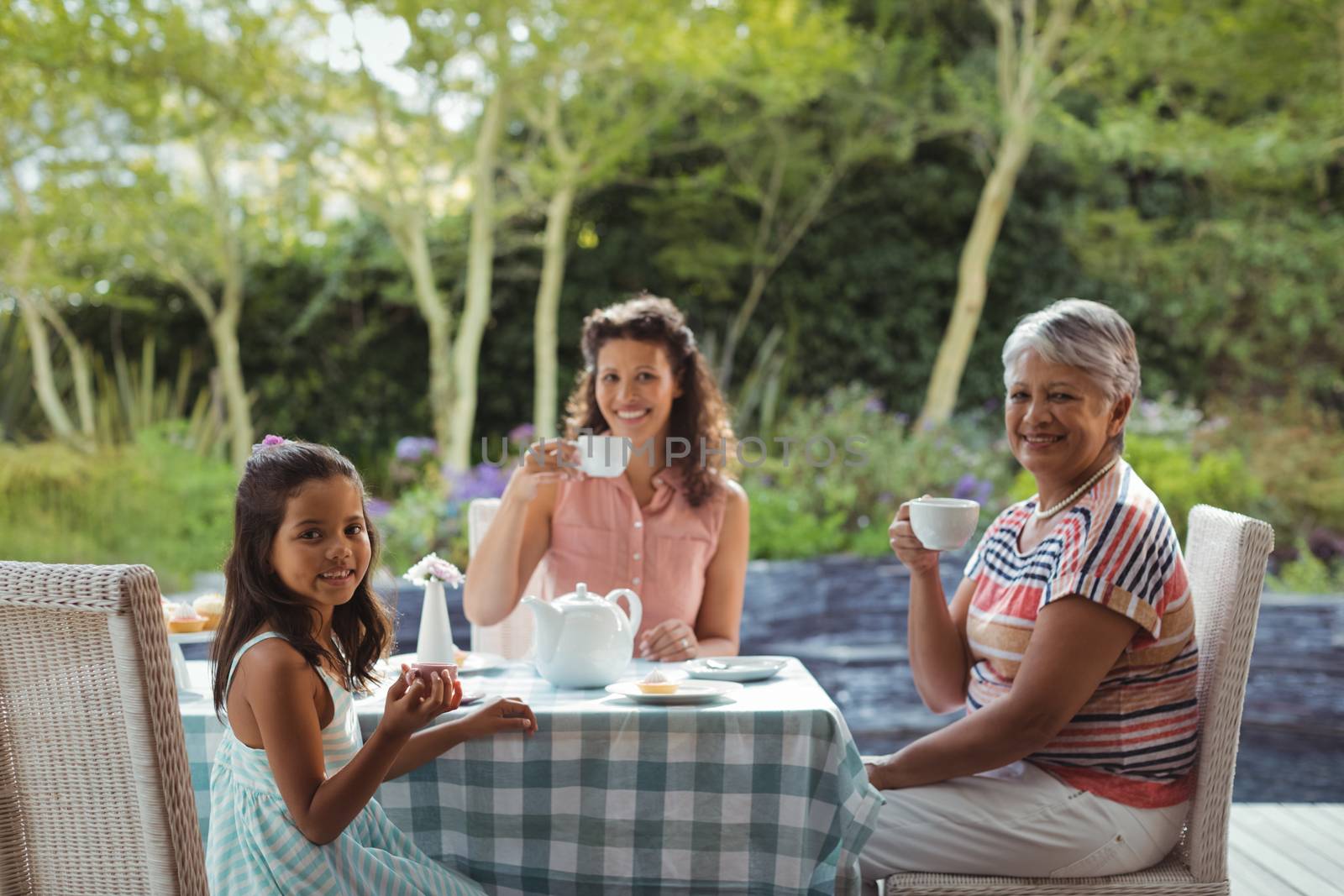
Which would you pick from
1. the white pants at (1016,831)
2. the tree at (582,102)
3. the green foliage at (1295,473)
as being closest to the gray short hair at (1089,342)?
the white pants at (1016,831)

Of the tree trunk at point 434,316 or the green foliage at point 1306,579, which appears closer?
the green foliage at point 1306,579

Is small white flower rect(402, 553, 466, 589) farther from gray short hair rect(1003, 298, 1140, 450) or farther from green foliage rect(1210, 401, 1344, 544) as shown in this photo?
green foliage rect(1210, 401, 1344, 544)

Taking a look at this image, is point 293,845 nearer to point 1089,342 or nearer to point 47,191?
point 1089,342

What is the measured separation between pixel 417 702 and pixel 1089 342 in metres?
1.14

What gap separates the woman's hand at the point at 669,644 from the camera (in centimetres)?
217

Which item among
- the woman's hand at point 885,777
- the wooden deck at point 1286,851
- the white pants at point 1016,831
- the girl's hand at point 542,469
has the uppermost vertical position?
the girl's hand at point 542,469

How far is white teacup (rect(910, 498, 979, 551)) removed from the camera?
183cm

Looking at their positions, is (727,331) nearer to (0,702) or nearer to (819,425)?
(819,425)

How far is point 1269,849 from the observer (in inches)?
124

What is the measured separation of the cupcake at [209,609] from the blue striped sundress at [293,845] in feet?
1.50

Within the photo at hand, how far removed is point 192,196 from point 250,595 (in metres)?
6.85

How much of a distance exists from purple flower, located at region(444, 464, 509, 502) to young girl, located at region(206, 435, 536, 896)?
10.8ft

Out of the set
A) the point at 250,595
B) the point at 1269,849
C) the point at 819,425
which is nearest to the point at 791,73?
the point at 819,425

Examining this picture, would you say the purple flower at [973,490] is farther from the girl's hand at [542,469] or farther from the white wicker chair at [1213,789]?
the white wicker chair at [1213,789]
